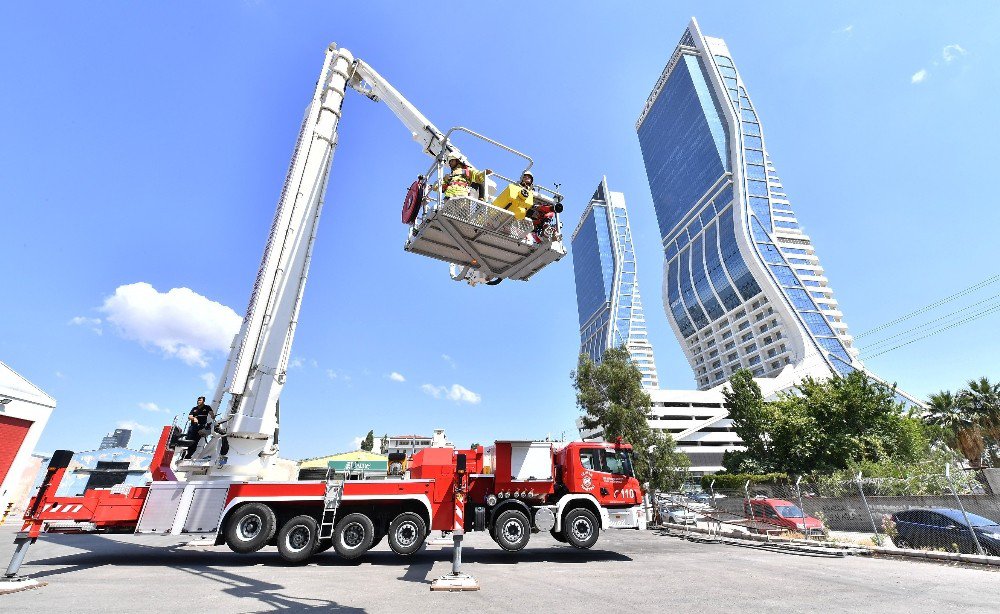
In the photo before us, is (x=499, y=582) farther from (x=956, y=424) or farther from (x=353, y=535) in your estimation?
(x=956, y=424)

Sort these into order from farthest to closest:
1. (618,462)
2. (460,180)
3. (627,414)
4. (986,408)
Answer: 1. (986,408)
2. (627,414)
3. (618,462)
4. (460,180)

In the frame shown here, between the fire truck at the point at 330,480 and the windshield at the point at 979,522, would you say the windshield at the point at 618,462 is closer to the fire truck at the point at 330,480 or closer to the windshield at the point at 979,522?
the fire truck at the point at 330,480

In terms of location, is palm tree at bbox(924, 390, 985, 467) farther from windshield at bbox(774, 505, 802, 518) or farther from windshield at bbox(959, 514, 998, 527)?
windshield at bbox(959, 514, 998, 527)

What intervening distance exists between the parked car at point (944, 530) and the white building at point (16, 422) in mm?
35090

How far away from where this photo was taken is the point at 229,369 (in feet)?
36.8

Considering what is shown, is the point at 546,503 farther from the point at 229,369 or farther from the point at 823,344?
the point at 823,344

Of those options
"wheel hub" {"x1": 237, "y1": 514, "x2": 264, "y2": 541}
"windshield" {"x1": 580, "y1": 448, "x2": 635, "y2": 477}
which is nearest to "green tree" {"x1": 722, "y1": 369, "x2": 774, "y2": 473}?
"windshield" {"x1": 580, "y1": 448, "x2": 635, "y2": 477}

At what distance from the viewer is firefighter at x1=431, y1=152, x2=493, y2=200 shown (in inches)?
348

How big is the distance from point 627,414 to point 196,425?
2309 centimetres

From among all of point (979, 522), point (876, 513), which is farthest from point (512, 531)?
point (876, 513)

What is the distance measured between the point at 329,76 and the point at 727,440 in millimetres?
92178

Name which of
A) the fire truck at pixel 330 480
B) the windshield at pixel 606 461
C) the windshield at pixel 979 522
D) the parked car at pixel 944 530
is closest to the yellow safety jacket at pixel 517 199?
the fire truck at pixel 330 480

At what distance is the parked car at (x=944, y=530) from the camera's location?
11.3 metres

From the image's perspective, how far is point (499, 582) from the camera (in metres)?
8.44
